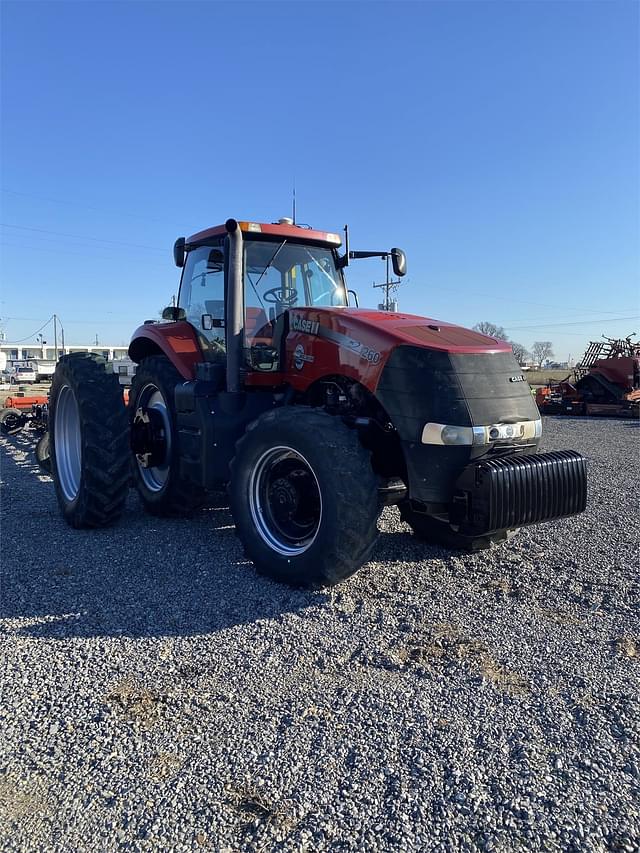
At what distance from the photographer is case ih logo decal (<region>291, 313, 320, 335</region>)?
458 cm

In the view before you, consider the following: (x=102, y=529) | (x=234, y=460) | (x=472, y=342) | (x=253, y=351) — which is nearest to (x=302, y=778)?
(x=234, y=460)

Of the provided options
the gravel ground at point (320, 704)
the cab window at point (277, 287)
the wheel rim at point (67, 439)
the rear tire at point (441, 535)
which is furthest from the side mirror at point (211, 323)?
the rear tire at point (441, 535)


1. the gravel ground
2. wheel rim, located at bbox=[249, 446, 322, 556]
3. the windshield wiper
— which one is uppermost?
the windshield wiper

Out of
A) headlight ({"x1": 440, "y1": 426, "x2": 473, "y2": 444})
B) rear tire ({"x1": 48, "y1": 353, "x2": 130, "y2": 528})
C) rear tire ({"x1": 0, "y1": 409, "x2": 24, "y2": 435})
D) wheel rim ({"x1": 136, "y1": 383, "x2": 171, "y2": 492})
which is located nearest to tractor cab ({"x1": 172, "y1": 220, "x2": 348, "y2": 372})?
wheel rim ({"x1": 136, "y1": 383, "x2": 171, "y2": 492})

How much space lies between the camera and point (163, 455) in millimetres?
5836

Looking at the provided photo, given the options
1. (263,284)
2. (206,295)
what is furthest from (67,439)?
(263,284)

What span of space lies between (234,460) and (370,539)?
1.23m

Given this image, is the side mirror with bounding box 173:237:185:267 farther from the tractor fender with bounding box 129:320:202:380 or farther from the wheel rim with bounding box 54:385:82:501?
the wheel rim with bounding box 54:385:82:501

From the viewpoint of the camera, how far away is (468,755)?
2.42 meters

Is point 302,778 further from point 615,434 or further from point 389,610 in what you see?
point 615,434

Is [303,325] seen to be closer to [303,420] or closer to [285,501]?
[303,420]

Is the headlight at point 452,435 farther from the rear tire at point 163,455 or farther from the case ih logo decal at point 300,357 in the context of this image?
the rear tire at point 163,455

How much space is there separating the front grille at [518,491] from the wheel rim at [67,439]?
392cm

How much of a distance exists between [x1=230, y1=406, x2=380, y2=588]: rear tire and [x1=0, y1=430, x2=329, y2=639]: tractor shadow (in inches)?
8.4
